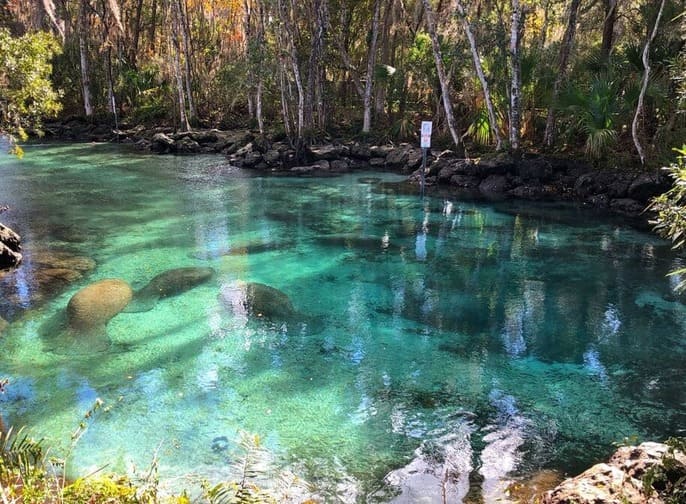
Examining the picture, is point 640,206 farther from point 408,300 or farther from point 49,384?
point 49,384

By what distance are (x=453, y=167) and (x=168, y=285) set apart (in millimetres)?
12578

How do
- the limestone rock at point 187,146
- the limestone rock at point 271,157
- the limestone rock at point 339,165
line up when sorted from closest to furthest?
the limestone rock at point 339,165
the limestone rock at point 271,157
the limestone rock at point 187,146

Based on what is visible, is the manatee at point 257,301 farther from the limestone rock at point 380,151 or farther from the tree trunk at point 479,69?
the limestone rock at point 380,151

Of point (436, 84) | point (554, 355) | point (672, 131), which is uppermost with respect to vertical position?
point (436, 84)

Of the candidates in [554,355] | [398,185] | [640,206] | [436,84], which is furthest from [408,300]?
[436,84]

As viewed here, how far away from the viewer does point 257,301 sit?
989 cm

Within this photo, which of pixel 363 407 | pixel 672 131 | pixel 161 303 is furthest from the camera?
pixel 672 131

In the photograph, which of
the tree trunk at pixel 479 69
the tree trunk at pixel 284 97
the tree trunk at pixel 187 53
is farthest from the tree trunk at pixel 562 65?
the tree trunk at pixel 187 53

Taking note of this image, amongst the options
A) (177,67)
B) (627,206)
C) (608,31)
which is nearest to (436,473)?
(627,206)

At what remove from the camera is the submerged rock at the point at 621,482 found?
12.5 ft

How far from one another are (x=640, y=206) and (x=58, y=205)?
1674 centimetres

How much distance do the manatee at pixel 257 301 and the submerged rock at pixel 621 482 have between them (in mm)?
5676

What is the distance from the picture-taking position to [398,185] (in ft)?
68.5

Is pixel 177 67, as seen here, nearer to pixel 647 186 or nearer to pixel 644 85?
pixel 644 85
